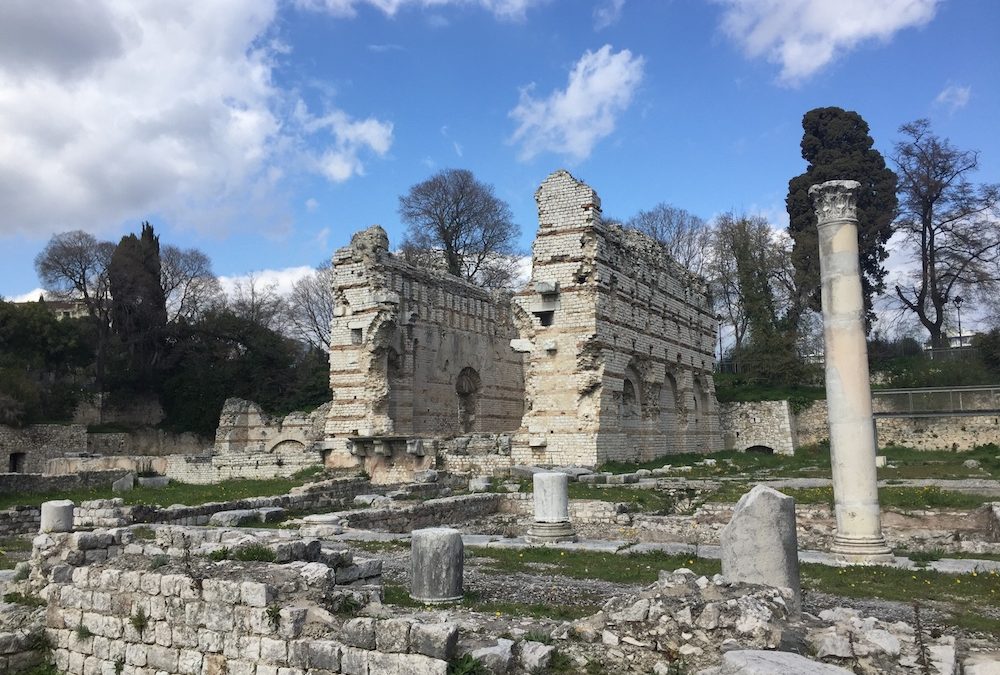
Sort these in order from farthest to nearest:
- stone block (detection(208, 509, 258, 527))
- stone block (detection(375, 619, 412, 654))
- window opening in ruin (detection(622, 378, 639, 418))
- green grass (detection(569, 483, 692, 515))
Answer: window opening in ruin (detection(622, 378, 639, 418)) → green grass (detection(569, 483, 692, 515)) → stone block (detection(208, 509, 258, 527)) → stone block (detection(375, 619, 412, 654))

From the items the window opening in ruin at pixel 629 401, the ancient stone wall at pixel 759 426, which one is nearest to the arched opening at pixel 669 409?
the window opening in ruin at pixel 629 401

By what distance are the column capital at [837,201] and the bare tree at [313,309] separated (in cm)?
4352

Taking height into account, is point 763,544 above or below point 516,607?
above

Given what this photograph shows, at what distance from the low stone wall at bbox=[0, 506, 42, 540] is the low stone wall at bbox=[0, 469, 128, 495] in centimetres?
549

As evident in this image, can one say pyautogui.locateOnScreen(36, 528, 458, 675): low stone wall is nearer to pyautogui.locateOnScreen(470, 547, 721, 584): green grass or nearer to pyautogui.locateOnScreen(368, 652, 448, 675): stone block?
pyautogui.locateOnScreen(368, 652, 448, 675): stone block

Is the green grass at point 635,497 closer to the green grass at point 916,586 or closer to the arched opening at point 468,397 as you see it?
the green grass at point 916,586

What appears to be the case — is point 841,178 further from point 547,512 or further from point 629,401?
point 547,512

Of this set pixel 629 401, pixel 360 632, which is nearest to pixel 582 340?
pixel 629 401

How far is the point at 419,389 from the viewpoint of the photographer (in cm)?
2902

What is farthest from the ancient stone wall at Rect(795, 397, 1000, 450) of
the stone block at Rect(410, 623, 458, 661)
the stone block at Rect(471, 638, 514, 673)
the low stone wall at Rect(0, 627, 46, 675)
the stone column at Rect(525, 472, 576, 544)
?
the low stone wall at Rect(0, 627, 46, 675)

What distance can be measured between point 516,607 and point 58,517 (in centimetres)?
845

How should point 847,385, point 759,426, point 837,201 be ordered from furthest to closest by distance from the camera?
point 759,426, point 837,201, point 847,385

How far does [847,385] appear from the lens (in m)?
10.9

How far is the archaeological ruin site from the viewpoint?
5.66 metres
